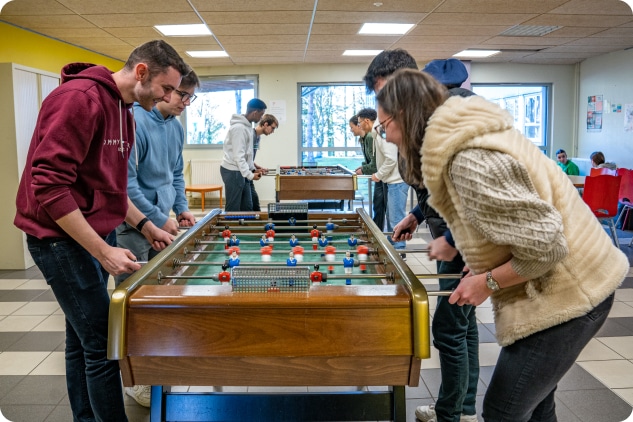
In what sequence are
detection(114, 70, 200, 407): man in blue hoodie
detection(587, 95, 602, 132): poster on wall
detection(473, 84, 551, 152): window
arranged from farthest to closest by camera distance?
detection(473, 84, 551, 152): window, detection(587, 95, 602, 132): poster on wall, detection(114, 70, 200, 407): man in blue hoodie

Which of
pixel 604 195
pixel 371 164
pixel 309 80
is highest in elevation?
pixel 309 80

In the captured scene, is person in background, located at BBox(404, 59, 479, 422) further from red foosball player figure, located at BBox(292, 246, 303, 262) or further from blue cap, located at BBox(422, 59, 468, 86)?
red foosball player figure, located at BBox(292, 246, 303, 262)

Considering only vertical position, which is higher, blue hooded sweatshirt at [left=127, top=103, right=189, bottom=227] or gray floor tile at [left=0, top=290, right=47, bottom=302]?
blue hooded sweatshirt at [left=127, top=103, right=189, bottom=227]

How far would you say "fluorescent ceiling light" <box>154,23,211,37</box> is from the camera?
20.4 feet

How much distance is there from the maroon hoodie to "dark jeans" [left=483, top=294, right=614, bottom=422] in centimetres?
137

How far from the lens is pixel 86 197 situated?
6.11ft

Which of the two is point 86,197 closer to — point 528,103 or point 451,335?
point 451,335

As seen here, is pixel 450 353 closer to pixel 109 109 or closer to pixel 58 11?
pixel 109 109

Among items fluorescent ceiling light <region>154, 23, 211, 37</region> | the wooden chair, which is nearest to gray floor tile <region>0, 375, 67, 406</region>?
fluorescent ceiling light <region>154, 23, 211, 37</region>

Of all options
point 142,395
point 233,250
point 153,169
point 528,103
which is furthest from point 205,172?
point 233,250

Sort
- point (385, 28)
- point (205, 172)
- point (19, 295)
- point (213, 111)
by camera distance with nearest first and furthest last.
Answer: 1. point (19, 295)
2. point (385, 28)
3. point (205, 172)
4. point (213, 111)

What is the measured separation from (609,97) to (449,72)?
7.68 m

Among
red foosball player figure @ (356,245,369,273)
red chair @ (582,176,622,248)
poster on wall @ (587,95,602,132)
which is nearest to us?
red foosball player figure @ (356,245,369,273)

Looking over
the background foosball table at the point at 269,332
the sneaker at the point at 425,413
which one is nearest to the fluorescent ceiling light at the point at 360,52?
the sneaker at the point at 425,413
